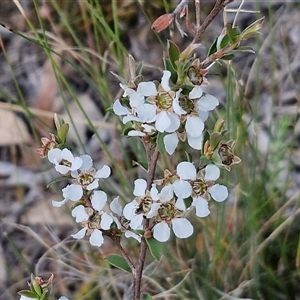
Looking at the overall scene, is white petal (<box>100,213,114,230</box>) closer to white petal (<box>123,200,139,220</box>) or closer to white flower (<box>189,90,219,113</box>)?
white petal (<box>123,200,139,220</box>)

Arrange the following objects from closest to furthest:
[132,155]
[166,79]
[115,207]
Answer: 1. [166,79]
2. [115,207]
3. [132,155]

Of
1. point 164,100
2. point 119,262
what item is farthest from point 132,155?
point 164,100

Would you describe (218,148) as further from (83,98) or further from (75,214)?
(83,98)

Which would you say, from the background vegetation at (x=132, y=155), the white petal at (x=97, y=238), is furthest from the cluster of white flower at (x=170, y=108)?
the background vegetation at (x=132, y=155)

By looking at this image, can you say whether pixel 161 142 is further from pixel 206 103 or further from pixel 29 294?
pixel 29 294

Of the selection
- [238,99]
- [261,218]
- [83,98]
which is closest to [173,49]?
[238,99]

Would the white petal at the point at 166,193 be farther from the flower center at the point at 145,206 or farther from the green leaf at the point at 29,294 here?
the green leaf at the point at 29,294
